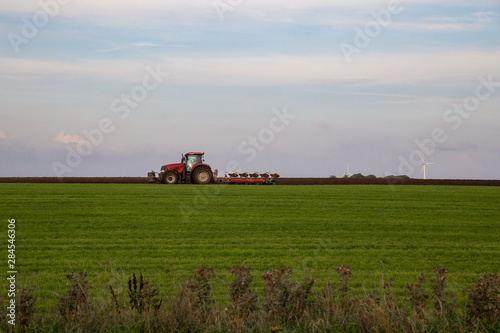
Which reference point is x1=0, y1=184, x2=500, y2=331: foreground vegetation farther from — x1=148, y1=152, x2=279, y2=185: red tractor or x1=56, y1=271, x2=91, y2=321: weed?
x1=148, y1=152, x2=279, y2=185: red tractor

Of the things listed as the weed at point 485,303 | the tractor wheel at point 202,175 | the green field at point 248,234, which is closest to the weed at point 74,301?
the green field at point 248,234

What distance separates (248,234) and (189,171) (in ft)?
56.4

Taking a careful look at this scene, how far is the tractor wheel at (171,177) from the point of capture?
1206 inches

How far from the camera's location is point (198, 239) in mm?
13500

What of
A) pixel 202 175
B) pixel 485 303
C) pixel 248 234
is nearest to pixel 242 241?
pixel 248 234

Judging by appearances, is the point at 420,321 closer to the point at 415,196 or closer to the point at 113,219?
the point at 113,219

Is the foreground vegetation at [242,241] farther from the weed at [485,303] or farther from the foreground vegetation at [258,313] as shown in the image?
the weed at [485,303]

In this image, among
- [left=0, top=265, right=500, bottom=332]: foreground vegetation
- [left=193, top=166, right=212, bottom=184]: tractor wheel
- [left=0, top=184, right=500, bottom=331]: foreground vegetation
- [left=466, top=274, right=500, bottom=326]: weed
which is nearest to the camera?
[left=0, top=265, right=500, bottom=332]: foreground vegetation

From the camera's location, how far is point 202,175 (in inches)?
1199

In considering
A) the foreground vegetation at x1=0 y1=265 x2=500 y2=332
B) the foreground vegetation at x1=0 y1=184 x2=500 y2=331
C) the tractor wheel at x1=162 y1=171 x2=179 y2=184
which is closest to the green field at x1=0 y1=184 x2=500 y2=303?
the foreground vegetation at x1=0 y1=184 x2=500 y2=331

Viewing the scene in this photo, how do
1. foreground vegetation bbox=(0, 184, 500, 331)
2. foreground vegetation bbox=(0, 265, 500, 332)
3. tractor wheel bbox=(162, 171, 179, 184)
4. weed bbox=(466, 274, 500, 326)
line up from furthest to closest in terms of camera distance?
tractor wheel bbox=(162, 171, 179, 184) < foreground vegetation bbox=(0, 184, 500, 331) < weed bbox=(466, 274, 500, 326) < foreground vegetation bbox=(0, 265, 500, 332)

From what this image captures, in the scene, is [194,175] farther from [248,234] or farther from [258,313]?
[258,313]

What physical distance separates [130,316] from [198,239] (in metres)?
7.69

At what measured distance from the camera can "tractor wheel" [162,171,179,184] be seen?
30625 millimetres
